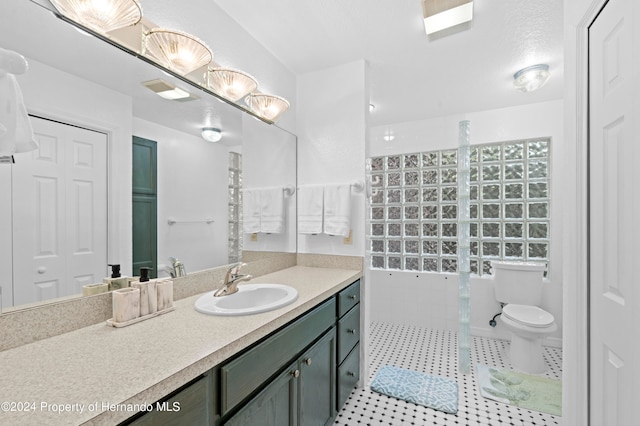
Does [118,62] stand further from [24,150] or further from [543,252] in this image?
[543,252]

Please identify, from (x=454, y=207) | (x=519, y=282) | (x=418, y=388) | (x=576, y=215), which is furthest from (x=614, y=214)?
(x=454, y=207)

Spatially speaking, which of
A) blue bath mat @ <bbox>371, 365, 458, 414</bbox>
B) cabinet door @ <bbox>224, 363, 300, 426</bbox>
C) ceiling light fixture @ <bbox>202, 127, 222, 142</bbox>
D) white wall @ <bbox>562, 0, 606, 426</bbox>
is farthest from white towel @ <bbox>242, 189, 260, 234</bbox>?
white wall @ <bbox>562, 0, 606, 426</bbox>

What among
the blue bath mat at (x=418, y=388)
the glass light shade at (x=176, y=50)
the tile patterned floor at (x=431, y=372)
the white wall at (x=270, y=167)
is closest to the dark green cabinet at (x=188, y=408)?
the white wall at (x=270, y=167)

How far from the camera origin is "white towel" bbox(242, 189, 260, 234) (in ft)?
6.13

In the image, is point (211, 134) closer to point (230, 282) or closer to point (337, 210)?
point (230, 282)

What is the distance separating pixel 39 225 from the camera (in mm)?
946

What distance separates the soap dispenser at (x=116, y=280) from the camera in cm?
113

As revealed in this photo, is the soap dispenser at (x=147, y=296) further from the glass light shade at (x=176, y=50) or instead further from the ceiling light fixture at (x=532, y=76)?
the ceiling light fixture at (x=532, y=76)

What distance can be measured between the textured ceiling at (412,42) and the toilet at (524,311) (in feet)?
5.26

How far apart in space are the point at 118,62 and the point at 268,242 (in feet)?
4.28

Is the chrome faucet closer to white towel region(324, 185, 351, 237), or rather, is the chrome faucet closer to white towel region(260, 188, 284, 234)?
white towel region(260, 188, 284, 234)

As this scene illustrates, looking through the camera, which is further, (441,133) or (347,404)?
(441,133)

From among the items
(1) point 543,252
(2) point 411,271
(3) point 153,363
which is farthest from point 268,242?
(1) point 543,252

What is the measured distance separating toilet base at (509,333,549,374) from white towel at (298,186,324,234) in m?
1.88
